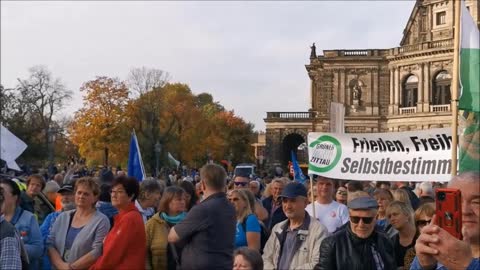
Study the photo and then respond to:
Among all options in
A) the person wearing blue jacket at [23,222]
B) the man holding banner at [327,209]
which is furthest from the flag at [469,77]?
the person wearing blue jacket at [23,222]

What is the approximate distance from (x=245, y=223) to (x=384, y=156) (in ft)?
8.96

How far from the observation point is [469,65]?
7.00 m

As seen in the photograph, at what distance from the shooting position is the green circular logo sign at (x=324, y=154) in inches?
411

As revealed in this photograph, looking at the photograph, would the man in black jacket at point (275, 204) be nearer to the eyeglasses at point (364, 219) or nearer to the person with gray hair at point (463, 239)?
the eyeglasses at point (364, 219)

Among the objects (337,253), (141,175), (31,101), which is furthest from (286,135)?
(337,253)

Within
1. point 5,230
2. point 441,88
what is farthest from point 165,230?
point 441,88

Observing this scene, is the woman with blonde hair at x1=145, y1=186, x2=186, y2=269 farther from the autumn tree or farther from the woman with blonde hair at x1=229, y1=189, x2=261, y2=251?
the autumn tree

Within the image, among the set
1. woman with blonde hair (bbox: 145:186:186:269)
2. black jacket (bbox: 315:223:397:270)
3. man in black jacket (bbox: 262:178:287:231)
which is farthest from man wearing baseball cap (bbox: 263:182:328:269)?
man in black jacket (bbox: 262:178:287:231)

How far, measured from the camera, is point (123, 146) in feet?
181

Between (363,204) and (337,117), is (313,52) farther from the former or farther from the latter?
(363,204)

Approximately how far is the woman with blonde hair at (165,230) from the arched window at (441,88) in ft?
159

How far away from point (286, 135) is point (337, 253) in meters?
57.5

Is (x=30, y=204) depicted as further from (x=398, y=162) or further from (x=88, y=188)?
(x=398, y=162)

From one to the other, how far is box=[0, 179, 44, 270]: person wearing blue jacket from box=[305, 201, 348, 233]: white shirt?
11.7ft
